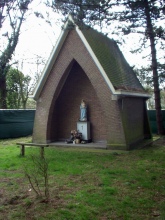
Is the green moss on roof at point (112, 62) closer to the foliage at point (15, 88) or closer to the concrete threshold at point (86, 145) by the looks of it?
the concrete threshold at point (86, 145)

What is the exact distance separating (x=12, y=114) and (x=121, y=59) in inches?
299

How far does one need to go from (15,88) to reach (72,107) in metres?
10.9

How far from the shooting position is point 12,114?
15.9 meters

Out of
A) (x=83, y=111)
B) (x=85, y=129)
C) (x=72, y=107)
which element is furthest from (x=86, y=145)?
(x=72, y=107)

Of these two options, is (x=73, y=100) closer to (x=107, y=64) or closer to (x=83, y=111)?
(x=83, y=111)

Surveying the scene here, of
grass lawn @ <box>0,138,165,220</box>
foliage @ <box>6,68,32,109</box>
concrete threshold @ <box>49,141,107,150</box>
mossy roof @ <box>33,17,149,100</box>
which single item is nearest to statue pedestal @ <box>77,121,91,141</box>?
concrete threshold @ <box>49,141,107,150</box>

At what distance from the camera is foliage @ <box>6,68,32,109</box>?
73.2 ft

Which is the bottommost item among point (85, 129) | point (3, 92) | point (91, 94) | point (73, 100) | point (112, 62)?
point (85, 129)

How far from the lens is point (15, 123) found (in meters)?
16.1

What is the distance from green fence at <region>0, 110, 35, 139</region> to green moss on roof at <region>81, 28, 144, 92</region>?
6.86 metres

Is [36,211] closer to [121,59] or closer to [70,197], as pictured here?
[70,197]

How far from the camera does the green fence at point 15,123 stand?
1544 cm

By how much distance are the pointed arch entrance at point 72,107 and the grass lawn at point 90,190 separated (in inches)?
155

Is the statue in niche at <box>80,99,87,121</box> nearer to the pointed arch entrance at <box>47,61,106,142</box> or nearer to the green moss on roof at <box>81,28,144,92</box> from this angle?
the pointed arch entrance at <box>47,61,106,142</box>
